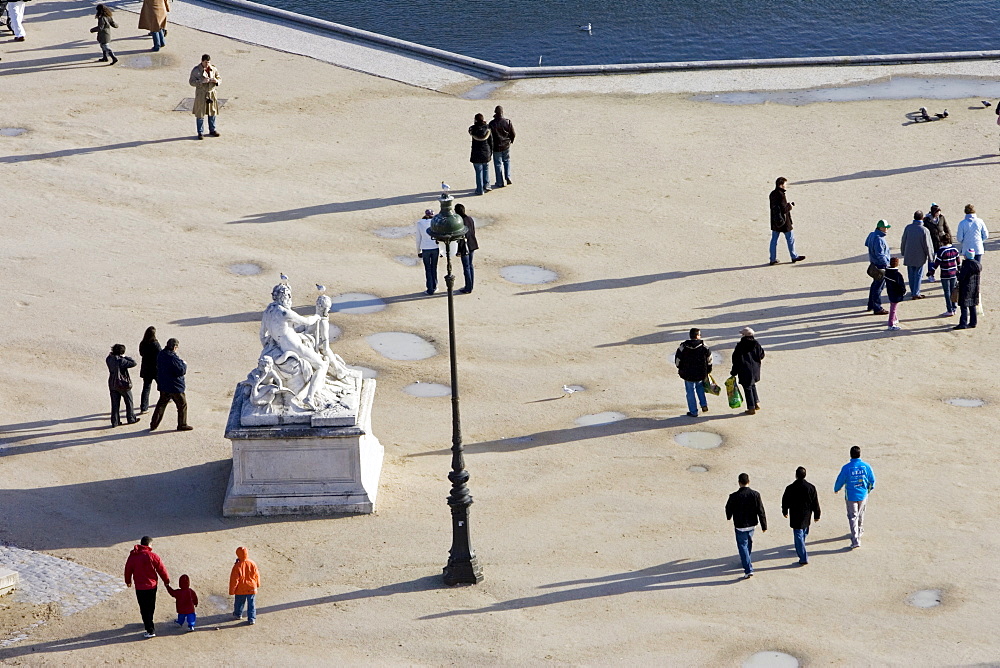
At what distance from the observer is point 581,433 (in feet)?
67.2

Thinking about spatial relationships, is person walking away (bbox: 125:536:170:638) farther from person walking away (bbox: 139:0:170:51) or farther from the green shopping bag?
person walking away (bbox: 139:0:170:51)

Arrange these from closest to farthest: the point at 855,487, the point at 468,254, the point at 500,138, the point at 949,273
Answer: the point at 855,487 < the point at 949,273 < the point at 468,254 < the point at 500,138

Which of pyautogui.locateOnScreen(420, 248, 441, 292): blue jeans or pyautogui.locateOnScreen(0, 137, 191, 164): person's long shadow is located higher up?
pyautogui.locateOnScreen(0, 137, 191, 164): person's long shadow

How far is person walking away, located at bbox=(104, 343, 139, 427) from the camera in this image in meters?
20.4

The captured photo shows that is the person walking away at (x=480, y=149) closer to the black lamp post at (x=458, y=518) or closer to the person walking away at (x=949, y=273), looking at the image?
the person walking away at (x=949, y=273)

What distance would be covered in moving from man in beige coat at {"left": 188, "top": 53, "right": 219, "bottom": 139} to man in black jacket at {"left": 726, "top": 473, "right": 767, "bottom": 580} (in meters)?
17.1

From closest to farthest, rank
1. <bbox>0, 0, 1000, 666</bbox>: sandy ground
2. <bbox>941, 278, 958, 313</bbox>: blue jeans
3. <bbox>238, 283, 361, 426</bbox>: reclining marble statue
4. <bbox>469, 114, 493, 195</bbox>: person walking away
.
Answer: <bbox>0, 0, 1000, 666</bbox>: sandy ground
<bbox>238, 283, 361, 426</bbox>: reclining marble statue
<bbox>941, 278, 958, 313</bbox>: blue jeans
<bbox>469, 114, 493, 195</bbox>: person walking away

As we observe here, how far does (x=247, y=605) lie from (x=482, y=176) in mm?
13574

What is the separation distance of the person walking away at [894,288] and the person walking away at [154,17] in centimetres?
1892

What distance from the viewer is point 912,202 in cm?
2758

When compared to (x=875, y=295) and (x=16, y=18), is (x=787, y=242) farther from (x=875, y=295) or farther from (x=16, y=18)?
(x=16, y=18)

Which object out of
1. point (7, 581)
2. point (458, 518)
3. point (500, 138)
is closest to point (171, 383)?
point (7, 581)

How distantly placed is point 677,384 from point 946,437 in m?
3.82

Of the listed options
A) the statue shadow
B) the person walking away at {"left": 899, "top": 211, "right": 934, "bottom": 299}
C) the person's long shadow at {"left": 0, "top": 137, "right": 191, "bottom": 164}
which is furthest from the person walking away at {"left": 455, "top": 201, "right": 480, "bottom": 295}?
the person's long shadow at {"left": 0, "top": 137, "right": 191, "bottom": 164}
